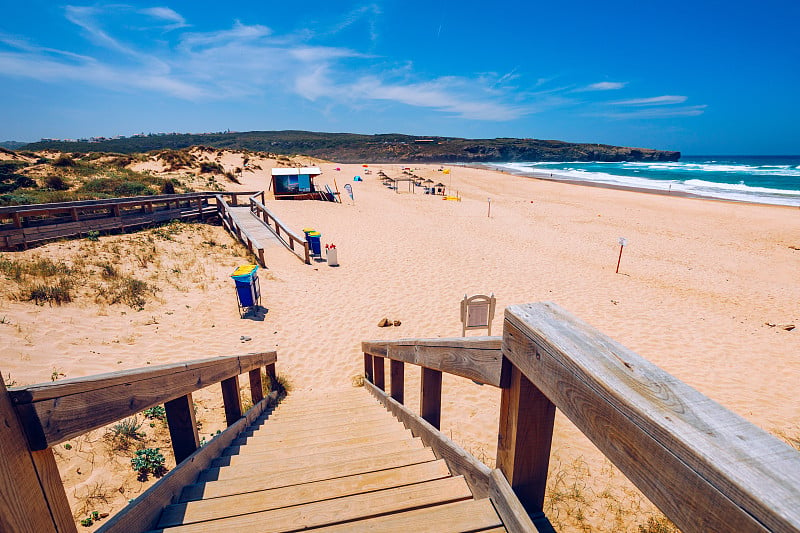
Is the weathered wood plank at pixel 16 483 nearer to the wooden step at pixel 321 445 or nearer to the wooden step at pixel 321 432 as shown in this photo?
the wooden step at pixel 321 445

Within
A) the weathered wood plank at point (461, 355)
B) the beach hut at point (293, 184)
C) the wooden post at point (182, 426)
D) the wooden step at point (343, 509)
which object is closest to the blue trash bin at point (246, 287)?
the weathered wood plank at point (461, 355)

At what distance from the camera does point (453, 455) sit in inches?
80.4

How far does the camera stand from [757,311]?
9203 mm

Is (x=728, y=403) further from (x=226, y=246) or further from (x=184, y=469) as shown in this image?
(x=226, y=246)

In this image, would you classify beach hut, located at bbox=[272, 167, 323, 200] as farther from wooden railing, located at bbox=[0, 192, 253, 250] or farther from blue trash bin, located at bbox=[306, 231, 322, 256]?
blue trash bin, located at bbox=[306, 231, 322, 256]

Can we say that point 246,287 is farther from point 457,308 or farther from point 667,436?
point 667,436

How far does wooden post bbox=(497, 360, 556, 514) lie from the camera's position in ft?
4.64

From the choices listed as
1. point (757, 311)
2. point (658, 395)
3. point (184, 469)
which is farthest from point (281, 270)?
point (757, 311)

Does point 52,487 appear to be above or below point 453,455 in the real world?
above

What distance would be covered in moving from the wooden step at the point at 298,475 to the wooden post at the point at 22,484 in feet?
2.83

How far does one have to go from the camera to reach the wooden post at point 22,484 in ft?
3.44

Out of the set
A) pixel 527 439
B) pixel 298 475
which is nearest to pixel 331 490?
pixel 298 475

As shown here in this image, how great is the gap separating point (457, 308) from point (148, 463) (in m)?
6.61

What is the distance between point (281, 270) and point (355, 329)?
168 inches
